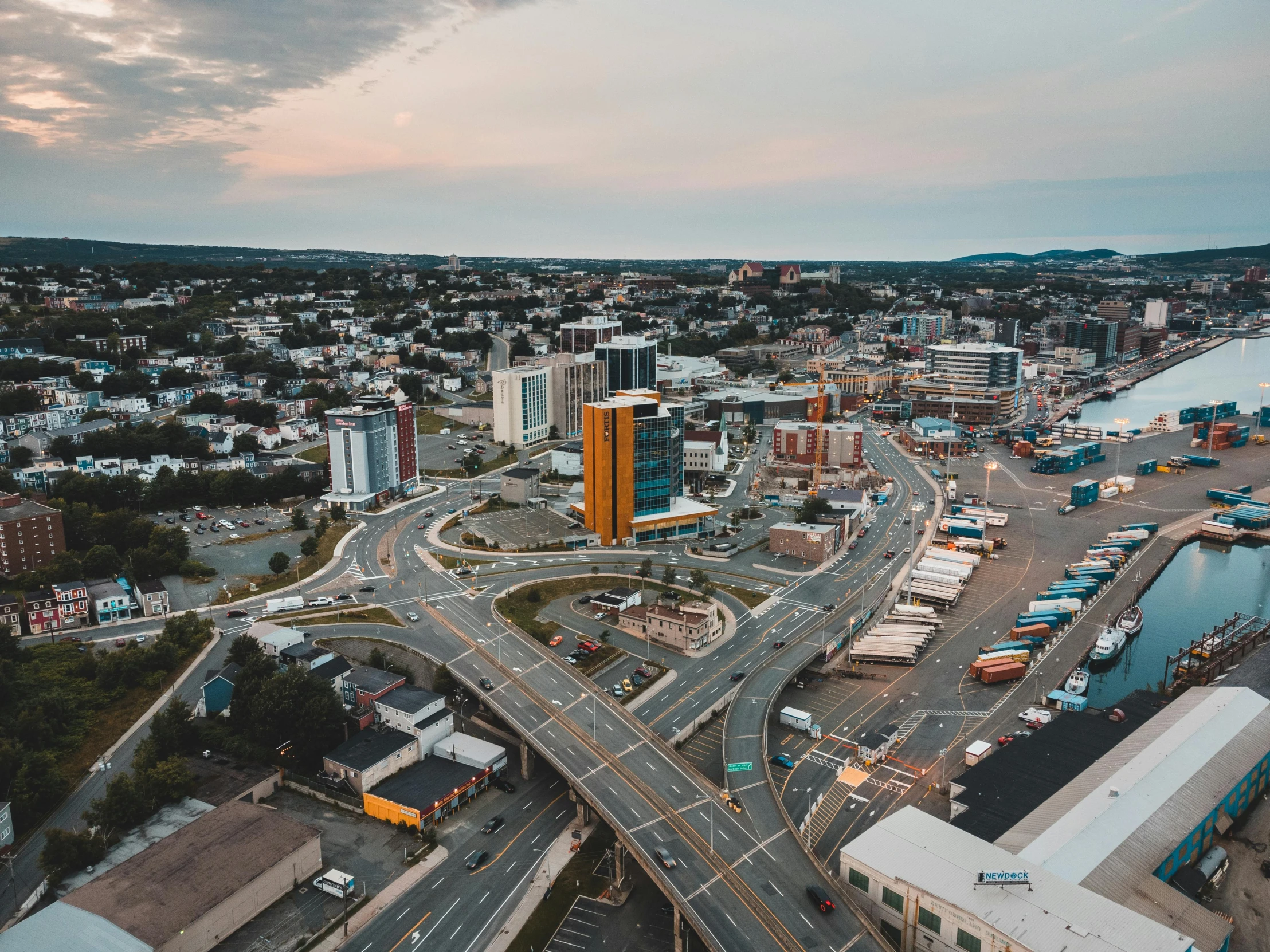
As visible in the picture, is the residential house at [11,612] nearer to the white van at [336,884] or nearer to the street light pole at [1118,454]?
the white van at [336,884]

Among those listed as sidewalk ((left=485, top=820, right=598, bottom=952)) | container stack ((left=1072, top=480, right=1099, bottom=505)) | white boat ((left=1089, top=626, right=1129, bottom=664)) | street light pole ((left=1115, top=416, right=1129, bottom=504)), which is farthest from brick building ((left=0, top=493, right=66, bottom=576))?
street light pole ((left=1115, top=416, right=1129, bottom=504))

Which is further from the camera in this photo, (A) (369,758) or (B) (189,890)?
(A) (369,758)

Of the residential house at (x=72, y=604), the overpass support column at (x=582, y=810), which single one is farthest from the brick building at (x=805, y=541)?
the residential house at (x=72, y=604)

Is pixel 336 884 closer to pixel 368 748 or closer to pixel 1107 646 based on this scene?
pixel 368 748

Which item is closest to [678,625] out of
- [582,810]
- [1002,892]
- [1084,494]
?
[582,810]

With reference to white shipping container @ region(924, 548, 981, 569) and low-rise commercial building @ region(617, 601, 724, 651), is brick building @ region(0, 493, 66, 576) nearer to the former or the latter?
low-rise commercial building @ region(617, 601, 724, 651)

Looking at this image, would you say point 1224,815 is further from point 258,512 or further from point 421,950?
point 258,512
